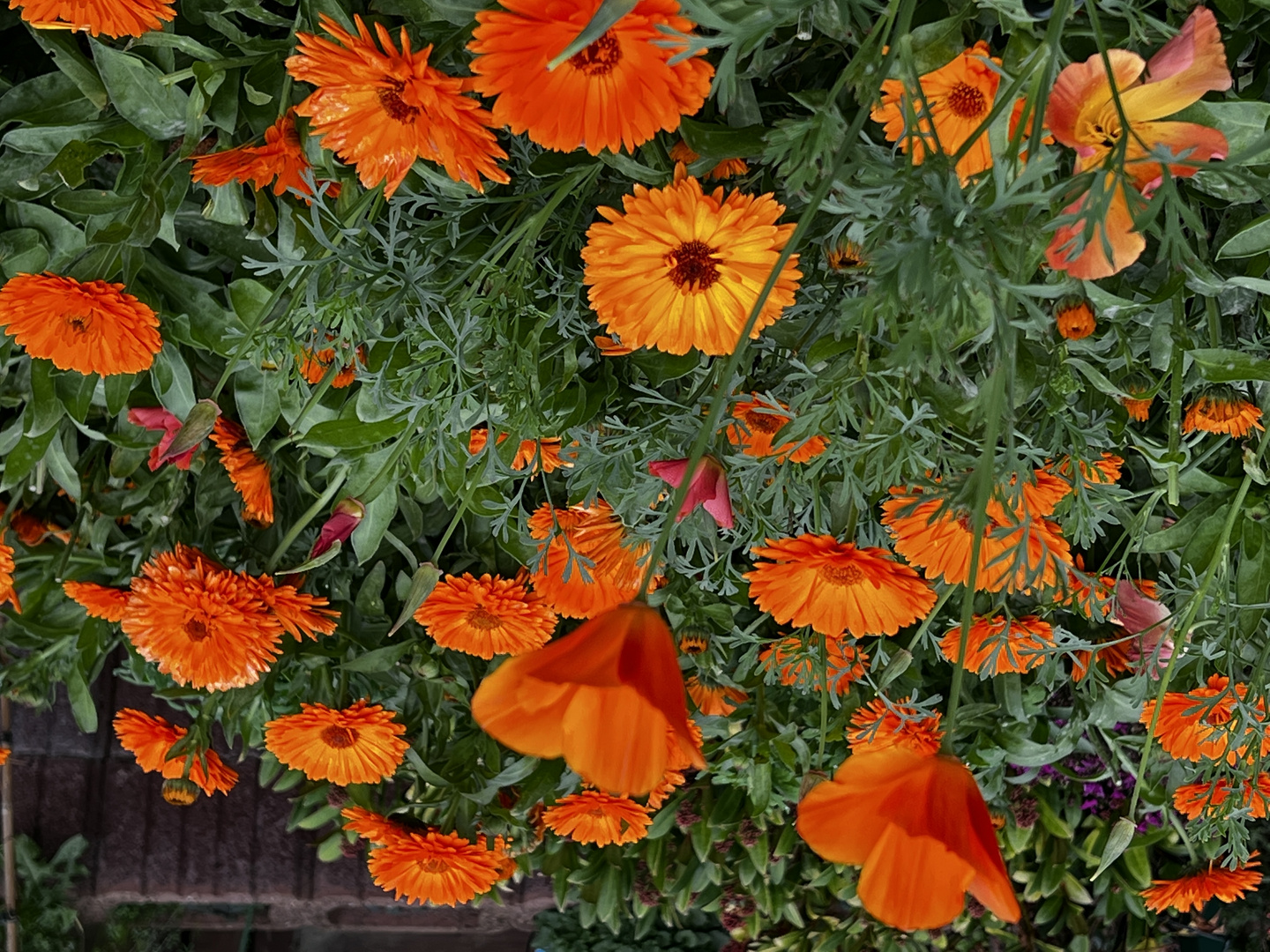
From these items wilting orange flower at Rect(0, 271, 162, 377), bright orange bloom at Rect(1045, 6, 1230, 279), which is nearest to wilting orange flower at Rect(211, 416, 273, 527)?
wilting orange flower at Rect(0, 271, 162, 377)

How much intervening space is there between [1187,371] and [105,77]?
0.91m

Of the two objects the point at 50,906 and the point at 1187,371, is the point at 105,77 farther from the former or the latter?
the point at 50,906

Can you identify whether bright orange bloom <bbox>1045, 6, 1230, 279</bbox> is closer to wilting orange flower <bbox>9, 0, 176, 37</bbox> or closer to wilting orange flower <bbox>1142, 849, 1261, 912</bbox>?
wilting orange flower <bbox>9, 0, 176, 37</bbox>

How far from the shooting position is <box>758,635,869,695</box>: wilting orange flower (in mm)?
946

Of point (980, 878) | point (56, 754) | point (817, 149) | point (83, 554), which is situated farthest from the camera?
point (56, 754)

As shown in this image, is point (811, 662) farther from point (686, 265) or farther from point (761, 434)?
point (686, 265)

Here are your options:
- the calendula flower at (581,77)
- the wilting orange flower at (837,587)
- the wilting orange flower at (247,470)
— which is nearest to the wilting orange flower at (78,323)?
the wilting orange flower at (247,470)

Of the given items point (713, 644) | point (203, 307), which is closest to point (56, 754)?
point (203, 307)

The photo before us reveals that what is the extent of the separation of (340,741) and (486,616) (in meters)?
0.23

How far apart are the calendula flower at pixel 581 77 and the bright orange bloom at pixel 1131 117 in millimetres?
205

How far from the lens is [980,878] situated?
1.41 ft

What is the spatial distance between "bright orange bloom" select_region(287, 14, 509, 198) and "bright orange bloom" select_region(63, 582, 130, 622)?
1.96 feet

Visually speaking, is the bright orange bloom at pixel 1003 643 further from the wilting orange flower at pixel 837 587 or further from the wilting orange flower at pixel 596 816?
the wilting orange flower at pixel 596 816

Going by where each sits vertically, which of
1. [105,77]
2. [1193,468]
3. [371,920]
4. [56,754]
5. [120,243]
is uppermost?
[105,77]
